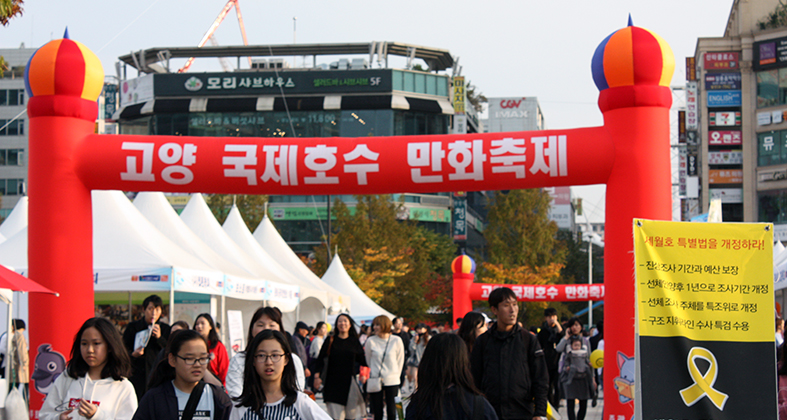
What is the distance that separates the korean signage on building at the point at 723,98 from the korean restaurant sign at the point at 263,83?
20.1 meters

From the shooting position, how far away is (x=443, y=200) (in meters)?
58.2

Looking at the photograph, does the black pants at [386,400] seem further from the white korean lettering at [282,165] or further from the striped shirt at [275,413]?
the striped shirt at [275,413]

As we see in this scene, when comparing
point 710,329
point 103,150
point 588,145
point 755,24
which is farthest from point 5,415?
point 755,24

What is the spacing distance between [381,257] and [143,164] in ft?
98.0

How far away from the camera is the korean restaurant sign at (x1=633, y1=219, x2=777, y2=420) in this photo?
164 inches

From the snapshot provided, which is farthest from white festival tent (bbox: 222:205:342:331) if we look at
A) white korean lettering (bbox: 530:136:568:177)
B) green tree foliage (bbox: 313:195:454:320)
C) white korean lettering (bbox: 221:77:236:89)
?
white korean lettering (bbox: 221:77:236:89)

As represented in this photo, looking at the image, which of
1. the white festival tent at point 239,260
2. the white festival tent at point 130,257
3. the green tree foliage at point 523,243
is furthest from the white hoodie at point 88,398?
the green tree foliage at point 523,243

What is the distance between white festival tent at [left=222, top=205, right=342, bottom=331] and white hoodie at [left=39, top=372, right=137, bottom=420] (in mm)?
15205

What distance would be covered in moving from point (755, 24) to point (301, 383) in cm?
5192

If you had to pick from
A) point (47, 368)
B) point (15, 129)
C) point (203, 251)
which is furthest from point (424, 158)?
point (15, 129)

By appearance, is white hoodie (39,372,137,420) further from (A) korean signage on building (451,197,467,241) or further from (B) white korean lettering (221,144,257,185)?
(A) korean signage on building (451,197,467,241)

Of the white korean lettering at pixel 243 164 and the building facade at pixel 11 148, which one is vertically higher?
the building facade at pixel 11 148

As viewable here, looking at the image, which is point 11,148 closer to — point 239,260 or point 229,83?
point 229,83

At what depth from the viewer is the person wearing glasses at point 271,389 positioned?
12.6 ft
